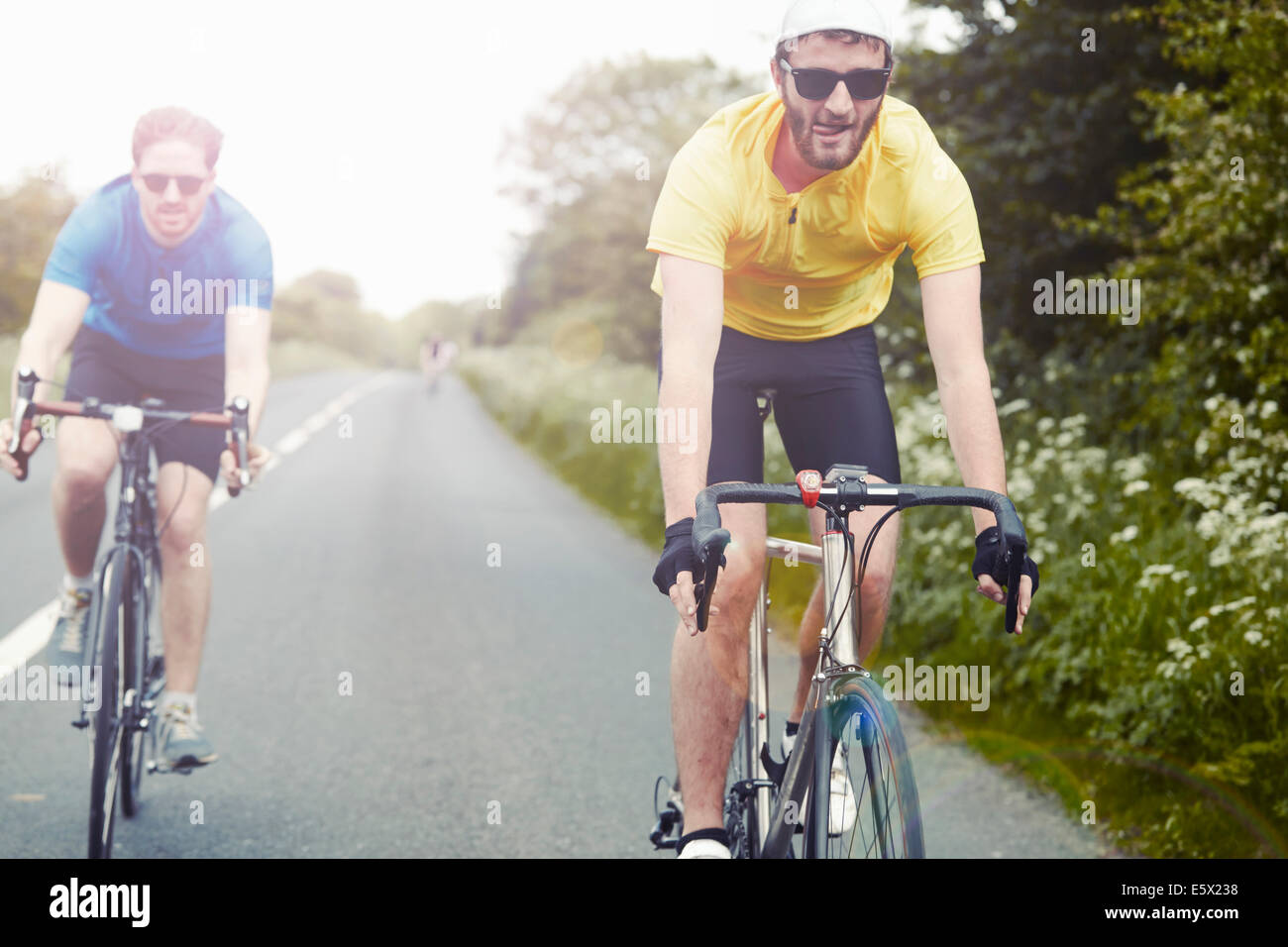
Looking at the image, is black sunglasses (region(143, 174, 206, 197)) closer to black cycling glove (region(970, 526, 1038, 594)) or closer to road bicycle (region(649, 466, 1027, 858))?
road bicycle (region(649, 466, 1027, 858))

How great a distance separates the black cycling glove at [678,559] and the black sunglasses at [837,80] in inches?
39.5

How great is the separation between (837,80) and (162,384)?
2450mm

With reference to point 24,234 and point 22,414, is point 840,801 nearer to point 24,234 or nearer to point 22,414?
point 22,414

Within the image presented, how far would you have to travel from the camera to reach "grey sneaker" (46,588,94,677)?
4.13 metres

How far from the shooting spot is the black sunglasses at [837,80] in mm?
2855

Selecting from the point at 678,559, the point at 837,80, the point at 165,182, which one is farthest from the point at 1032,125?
the point at 678,559

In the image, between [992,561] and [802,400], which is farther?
[802,400]

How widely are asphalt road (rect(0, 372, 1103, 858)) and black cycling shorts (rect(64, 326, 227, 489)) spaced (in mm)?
1276

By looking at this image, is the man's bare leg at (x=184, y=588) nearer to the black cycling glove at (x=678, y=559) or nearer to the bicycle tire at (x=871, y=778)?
the black cycling glove at (x=678, y=559)

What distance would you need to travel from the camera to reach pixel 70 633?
4.14 m

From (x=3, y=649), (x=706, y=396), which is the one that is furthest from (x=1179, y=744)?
(x=3, y=649)

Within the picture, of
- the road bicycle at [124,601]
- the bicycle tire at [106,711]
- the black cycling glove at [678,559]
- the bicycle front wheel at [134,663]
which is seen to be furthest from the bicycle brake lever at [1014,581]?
the bicycle front wheel at [134,663]
